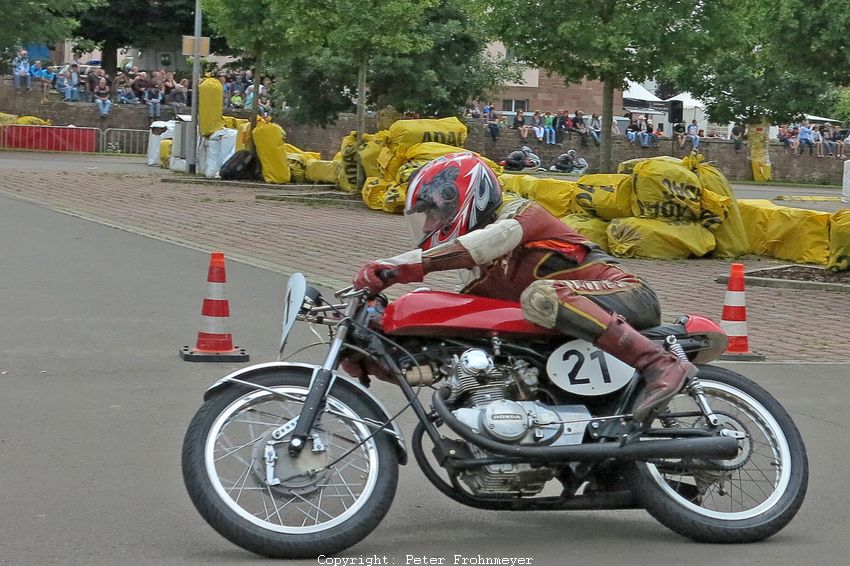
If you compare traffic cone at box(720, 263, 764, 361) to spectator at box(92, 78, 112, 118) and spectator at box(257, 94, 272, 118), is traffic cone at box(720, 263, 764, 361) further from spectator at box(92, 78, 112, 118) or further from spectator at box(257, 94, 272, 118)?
spectator at box(92, 78, 112, 118)

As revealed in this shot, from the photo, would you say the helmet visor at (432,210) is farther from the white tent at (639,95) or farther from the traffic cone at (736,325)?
the white tent at (639,95)

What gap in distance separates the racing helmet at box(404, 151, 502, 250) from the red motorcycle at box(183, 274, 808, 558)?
0.25 m

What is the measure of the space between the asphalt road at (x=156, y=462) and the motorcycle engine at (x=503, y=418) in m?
0.26

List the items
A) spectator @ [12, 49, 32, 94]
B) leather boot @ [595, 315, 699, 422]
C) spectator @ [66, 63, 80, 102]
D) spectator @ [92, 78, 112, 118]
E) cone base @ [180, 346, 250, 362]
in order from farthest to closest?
spectator @ [12, 49, 32, 94] < spectator @ [66, 63, 80, 102] < spectator @ [92, 78, 112, 118] < cone base @ [180, 346, 250, 362] < leather boot @ [595, 315, 699, 422]

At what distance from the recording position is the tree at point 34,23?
38.4m

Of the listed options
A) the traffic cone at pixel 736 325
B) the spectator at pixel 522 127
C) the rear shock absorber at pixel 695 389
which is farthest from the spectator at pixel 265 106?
the rear shock absorber at pixel 695 389

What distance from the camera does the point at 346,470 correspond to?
16.2ft

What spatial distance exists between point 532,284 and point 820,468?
231 cm

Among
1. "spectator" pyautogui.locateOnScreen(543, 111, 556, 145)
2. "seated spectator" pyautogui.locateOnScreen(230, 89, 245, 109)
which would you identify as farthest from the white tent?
"seated spectator" pyautogui.locateOnScreen(230, 89, 245, 109)

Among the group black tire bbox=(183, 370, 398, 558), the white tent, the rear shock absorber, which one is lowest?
Answer: black tire bbox=(183, 370, 398, 558)

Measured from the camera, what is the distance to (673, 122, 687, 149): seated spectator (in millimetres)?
48938

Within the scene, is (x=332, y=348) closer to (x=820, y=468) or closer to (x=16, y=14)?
(x=820, y=468)

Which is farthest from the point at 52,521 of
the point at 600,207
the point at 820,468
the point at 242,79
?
the point at 242,79

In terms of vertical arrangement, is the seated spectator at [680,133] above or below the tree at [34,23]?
below
